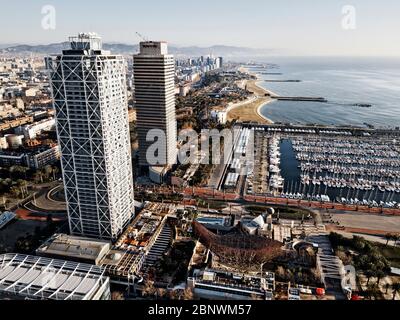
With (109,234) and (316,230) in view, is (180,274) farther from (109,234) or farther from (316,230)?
(316,230)

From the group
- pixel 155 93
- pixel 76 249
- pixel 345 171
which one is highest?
pixel 155 93

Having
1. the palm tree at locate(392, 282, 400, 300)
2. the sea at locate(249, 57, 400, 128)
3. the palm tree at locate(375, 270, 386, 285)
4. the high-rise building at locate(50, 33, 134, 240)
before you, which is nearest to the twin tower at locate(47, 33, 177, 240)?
the high-rise building at locate(50, 33, 134, 240)

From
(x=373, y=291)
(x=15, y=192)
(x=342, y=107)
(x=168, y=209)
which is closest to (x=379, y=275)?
(x=373, y=291)

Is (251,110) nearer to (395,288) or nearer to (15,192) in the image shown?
(15,192)

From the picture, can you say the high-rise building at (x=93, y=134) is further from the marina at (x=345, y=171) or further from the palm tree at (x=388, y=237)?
Answer: the palm tree at (x=388, y=237)

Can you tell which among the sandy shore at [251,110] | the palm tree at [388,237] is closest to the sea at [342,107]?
the sandy shore at [251,110]

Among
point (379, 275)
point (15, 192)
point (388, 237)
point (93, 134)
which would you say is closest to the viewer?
point (379, 275)

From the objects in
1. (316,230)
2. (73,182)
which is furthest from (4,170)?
(316,230)

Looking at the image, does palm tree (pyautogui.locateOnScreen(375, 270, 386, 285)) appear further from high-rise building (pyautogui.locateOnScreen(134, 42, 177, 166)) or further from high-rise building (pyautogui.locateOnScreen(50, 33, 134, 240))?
high-rise building (pyautogui.locateOnScreen(134, 42, 177, 166))
